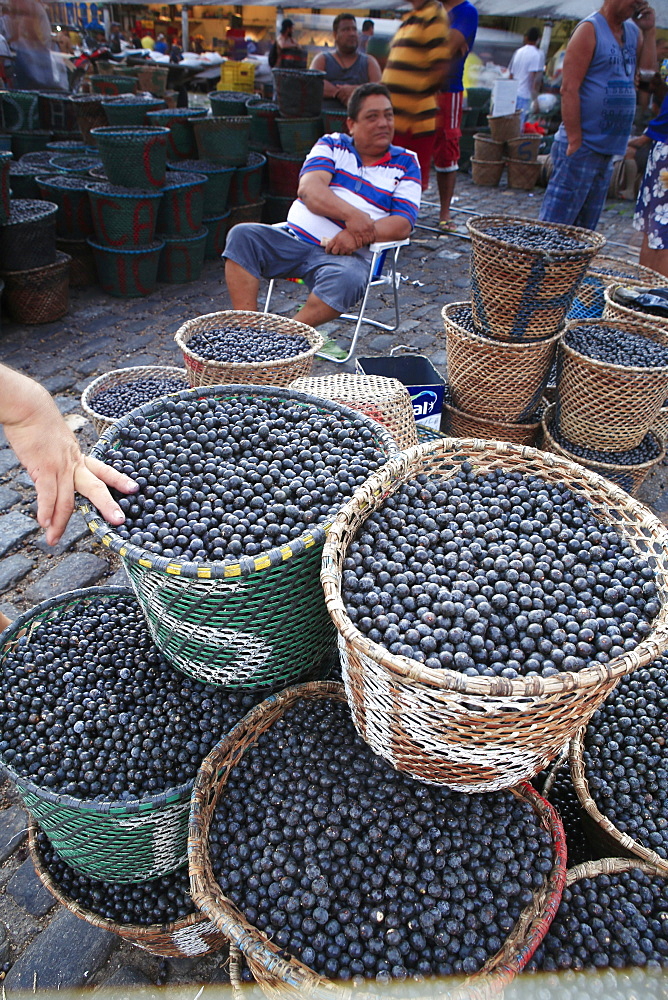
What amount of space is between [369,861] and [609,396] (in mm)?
2854

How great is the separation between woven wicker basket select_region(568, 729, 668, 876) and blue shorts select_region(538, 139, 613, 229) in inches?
164

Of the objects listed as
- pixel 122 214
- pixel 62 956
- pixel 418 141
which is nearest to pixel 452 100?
pixel 418 141

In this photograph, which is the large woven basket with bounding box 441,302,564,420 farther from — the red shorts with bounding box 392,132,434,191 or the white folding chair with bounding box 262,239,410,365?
the red shorts with bounding box 392,132,434,191

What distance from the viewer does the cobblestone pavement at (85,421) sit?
6.10ft

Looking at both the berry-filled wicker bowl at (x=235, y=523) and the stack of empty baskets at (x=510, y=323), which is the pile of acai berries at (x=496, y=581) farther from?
the stack of empty baskets at (x=510, y=323)

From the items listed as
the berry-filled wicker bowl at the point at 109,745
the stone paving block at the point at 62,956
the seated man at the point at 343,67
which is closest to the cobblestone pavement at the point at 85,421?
the stone paving block at the point at 62,956

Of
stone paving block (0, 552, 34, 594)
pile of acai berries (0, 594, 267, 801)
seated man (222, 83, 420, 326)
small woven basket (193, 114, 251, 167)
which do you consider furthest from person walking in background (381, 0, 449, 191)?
pile of acai berries (0, 594, 267, 801)

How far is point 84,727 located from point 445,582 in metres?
1.12

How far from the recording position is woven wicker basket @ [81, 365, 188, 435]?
3.45 meters

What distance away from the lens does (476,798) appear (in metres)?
1.53

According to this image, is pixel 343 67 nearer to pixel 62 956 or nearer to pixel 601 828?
pixel 601 828

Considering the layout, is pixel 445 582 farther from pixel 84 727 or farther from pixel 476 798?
pixel 84 727

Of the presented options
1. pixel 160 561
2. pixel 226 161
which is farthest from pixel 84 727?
pixel 226 161

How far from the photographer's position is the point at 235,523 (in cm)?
160
